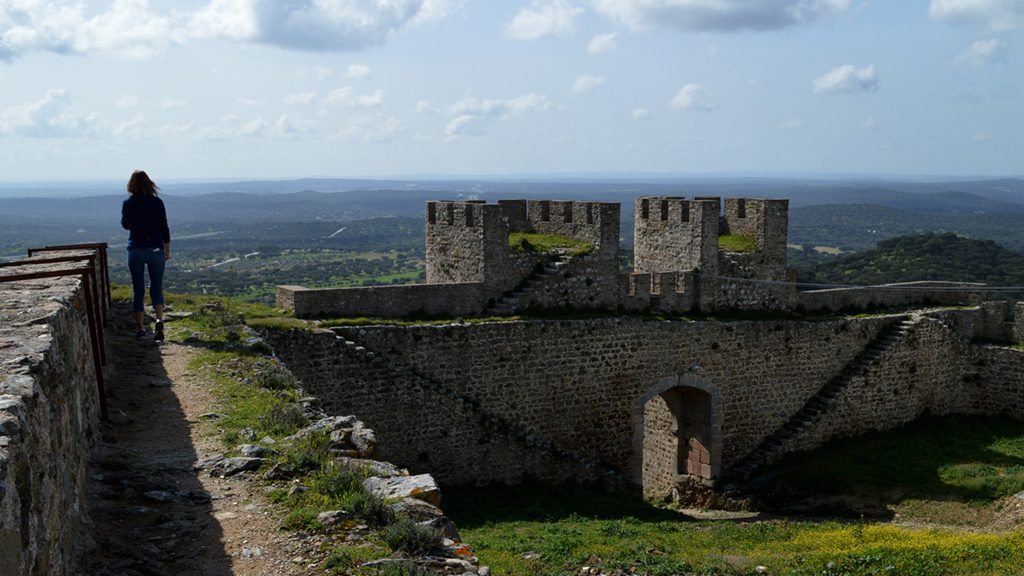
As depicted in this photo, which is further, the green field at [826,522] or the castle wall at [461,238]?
the castle wall at [461,238]

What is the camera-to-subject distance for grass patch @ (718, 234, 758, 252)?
2058 centimetres

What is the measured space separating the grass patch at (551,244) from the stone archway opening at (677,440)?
343 centimetres

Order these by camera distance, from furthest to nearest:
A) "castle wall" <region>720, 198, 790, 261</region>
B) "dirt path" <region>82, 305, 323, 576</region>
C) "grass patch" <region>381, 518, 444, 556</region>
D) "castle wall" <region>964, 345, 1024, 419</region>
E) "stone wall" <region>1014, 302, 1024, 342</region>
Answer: "stone wall" <region>1014, 302, 1024, 342</region>, "castle wall" <region>964, 345, 1024, 419</region>, "castle wall" <region>720, 198, 790, 261</region>, "grass patch" <region>381, 518, 444, 556</region>, "dirt path" <region>82, 305, 323, 576</region>

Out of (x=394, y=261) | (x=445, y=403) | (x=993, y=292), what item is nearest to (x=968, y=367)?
(x=993, y=292)

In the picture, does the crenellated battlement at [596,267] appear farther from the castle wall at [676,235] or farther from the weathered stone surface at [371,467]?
the weathered stone surface at [371,467]

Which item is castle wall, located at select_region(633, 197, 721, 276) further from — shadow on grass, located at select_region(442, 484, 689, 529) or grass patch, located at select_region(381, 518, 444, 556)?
grass patch, located at select_region(381, 518, 444, 556)

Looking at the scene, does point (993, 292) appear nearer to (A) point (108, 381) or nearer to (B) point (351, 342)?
(B) point (351, 342)

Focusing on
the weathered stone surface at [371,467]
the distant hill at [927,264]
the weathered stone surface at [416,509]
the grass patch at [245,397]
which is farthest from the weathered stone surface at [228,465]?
the distant hill at [927,264]

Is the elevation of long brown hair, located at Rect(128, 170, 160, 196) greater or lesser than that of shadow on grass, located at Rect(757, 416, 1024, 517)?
greater

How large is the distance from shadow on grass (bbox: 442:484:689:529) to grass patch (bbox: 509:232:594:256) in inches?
179

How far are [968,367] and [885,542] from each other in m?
10.7

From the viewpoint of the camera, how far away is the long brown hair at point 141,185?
10.6 meters

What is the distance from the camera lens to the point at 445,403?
16172 millimetres

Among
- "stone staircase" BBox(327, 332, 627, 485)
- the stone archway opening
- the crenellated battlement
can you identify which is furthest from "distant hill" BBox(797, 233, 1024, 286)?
"stone staircase" BBox(327, 332, 627, 485)
